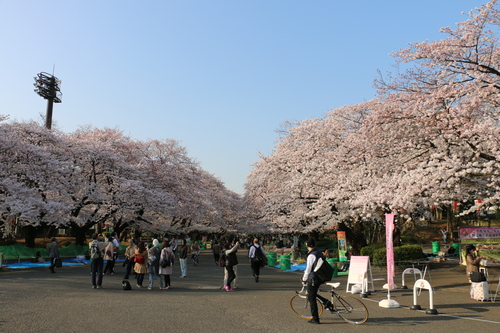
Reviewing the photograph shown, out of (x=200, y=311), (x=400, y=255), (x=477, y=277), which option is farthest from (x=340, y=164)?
(x=200, y=311)

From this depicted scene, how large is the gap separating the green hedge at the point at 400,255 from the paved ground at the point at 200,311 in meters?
4.12

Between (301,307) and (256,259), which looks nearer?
(301,307)

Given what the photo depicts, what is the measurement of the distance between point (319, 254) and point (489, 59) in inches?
398

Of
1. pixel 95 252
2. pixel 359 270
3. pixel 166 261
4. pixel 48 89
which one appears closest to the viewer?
pixel 359 270

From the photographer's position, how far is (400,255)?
61.6 feet

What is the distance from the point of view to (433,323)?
8359 millimetres

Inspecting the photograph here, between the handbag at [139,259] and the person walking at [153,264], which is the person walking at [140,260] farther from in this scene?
the person walking at [153,264]

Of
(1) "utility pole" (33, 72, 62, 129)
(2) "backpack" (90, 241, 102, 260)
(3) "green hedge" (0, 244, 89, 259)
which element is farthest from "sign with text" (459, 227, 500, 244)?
(1) "utility pole" (33, 72, 62, 129)

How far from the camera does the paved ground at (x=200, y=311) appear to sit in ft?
25.9

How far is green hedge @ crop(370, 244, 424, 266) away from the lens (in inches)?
730

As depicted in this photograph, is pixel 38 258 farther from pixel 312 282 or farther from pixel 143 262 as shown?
pixel 312 282

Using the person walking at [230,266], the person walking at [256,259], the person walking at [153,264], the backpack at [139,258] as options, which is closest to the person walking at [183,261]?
the person walking at [256,259]

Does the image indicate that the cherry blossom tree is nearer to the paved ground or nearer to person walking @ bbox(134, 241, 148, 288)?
the paved ground

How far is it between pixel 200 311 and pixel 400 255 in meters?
12.2
